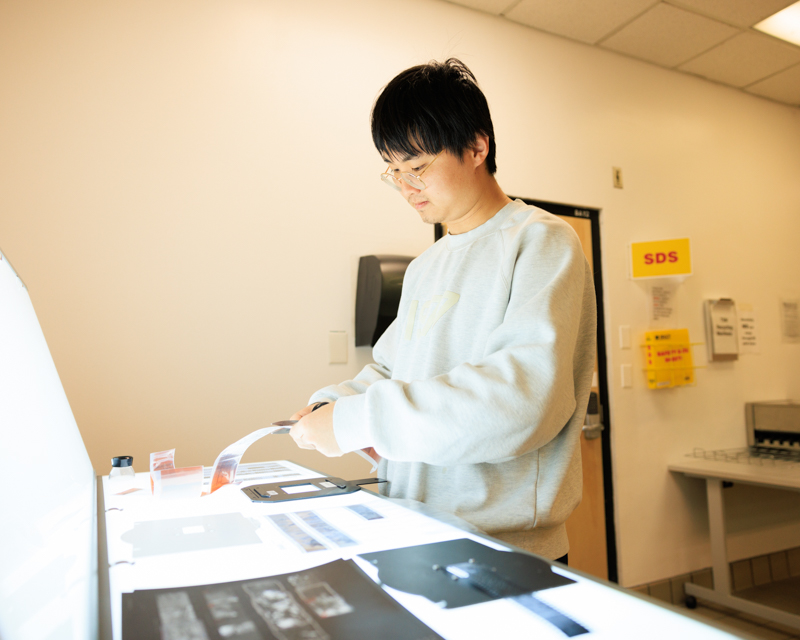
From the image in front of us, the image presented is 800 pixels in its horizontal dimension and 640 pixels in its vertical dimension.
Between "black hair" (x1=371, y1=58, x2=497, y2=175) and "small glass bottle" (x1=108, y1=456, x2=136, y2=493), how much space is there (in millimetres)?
829

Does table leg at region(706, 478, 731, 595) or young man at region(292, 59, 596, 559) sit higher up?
young man at region(292, 59, 596, 559)

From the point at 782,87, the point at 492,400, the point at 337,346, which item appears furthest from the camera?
the point at 782,87

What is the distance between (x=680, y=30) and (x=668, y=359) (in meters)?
1.70

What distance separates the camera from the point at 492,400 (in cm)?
75

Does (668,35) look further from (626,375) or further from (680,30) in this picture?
(626,375)

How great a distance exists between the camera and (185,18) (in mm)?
2018

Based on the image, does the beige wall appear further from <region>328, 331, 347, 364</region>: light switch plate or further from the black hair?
the black hair

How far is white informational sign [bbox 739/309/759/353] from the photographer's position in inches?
134

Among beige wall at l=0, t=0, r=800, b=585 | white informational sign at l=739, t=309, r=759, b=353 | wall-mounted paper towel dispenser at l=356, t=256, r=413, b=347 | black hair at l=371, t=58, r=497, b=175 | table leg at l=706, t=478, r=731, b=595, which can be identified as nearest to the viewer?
black hair at l=371, t=58, r=497, b=175

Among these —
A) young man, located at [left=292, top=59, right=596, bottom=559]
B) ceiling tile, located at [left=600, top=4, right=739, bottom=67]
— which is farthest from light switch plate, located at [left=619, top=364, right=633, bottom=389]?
young man, located at [left=292, top=59, right=596, bottom=559]

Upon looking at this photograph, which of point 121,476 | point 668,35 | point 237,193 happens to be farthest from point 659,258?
point 121,476

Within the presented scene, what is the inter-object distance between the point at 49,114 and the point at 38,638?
1.92 m

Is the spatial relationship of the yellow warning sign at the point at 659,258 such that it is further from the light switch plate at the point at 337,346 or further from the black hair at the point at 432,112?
the black hair at the point at 432,112

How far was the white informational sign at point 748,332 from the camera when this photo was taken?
3408mm
